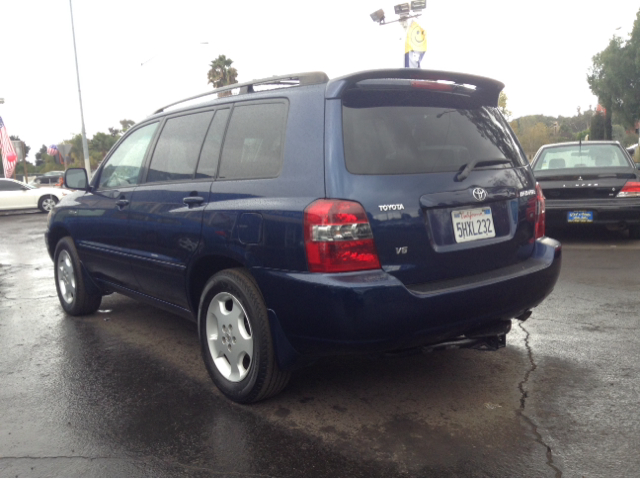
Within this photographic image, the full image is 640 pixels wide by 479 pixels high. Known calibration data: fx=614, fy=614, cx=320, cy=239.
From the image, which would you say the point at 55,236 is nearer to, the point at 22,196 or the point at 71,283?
the point at 71,283

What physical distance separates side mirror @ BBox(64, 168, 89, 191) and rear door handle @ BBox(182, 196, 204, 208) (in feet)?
6.30

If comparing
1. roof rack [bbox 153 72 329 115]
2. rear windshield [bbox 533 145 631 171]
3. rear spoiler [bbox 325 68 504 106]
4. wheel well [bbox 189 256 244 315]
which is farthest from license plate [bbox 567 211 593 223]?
wheel well [bbox 189 256 244 315]

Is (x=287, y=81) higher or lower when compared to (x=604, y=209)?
higher

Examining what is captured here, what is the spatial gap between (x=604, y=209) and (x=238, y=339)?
258 inches

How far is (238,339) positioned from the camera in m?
3.44

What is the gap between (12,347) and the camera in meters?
4.76

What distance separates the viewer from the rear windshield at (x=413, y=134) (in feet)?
10.1

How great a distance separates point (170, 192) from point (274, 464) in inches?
77.1

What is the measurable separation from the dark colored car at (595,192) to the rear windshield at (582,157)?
13mm

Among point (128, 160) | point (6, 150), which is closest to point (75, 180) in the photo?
point (128, 160)

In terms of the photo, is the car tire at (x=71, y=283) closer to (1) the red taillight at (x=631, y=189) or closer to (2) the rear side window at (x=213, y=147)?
(2) the rear side window at (x=213, y=147)

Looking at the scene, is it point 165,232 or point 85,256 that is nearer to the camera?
point 165,232

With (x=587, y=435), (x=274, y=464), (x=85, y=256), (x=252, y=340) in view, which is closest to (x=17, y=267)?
(x=85, y=256)

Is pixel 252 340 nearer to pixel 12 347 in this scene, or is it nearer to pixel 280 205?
pixel 280 205
